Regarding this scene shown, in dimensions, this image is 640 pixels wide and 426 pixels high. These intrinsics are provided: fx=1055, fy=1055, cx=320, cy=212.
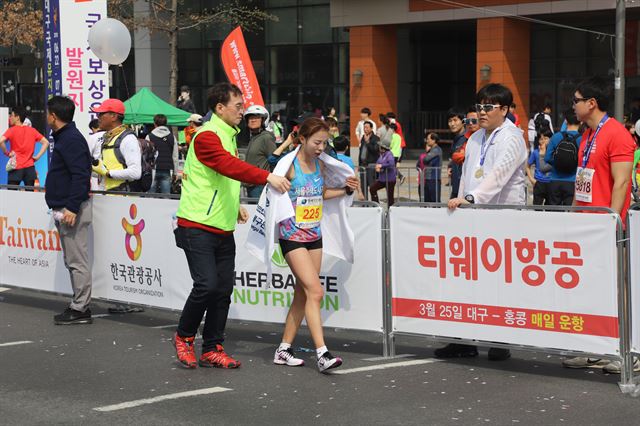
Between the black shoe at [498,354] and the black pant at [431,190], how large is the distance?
35.7 feet

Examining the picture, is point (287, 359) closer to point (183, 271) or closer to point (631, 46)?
point (183, 271)

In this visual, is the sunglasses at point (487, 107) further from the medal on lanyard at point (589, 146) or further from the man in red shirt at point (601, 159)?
the medal on lanyard at point (589, 146)

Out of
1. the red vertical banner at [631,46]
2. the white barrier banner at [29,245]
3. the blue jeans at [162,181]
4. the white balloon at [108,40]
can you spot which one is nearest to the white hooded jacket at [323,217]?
the white barrier banner at [29,245]

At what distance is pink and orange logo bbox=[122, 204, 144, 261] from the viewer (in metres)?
9.77

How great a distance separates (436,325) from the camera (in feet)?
26.1

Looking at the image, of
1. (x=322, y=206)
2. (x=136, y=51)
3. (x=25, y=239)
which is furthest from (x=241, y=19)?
(x=322, y=206)

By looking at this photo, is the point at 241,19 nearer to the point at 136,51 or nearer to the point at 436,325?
the point at 136,51

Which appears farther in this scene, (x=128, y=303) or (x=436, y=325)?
(x=128, y=303)

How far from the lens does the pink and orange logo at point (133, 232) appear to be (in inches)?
385

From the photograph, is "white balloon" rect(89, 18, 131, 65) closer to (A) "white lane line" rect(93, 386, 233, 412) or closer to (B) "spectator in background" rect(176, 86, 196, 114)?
(A) "white lane line" rect(93, 386, 233, 412)

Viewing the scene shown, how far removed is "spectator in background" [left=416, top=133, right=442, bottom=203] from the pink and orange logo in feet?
31.4

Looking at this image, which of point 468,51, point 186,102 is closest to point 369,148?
point 186,102

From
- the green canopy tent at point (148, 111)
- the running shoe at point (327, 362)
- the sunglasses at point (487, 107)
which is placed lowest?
the running shoe at point (327, 362)

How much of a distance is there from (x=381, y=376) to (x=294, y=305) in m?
0.91
